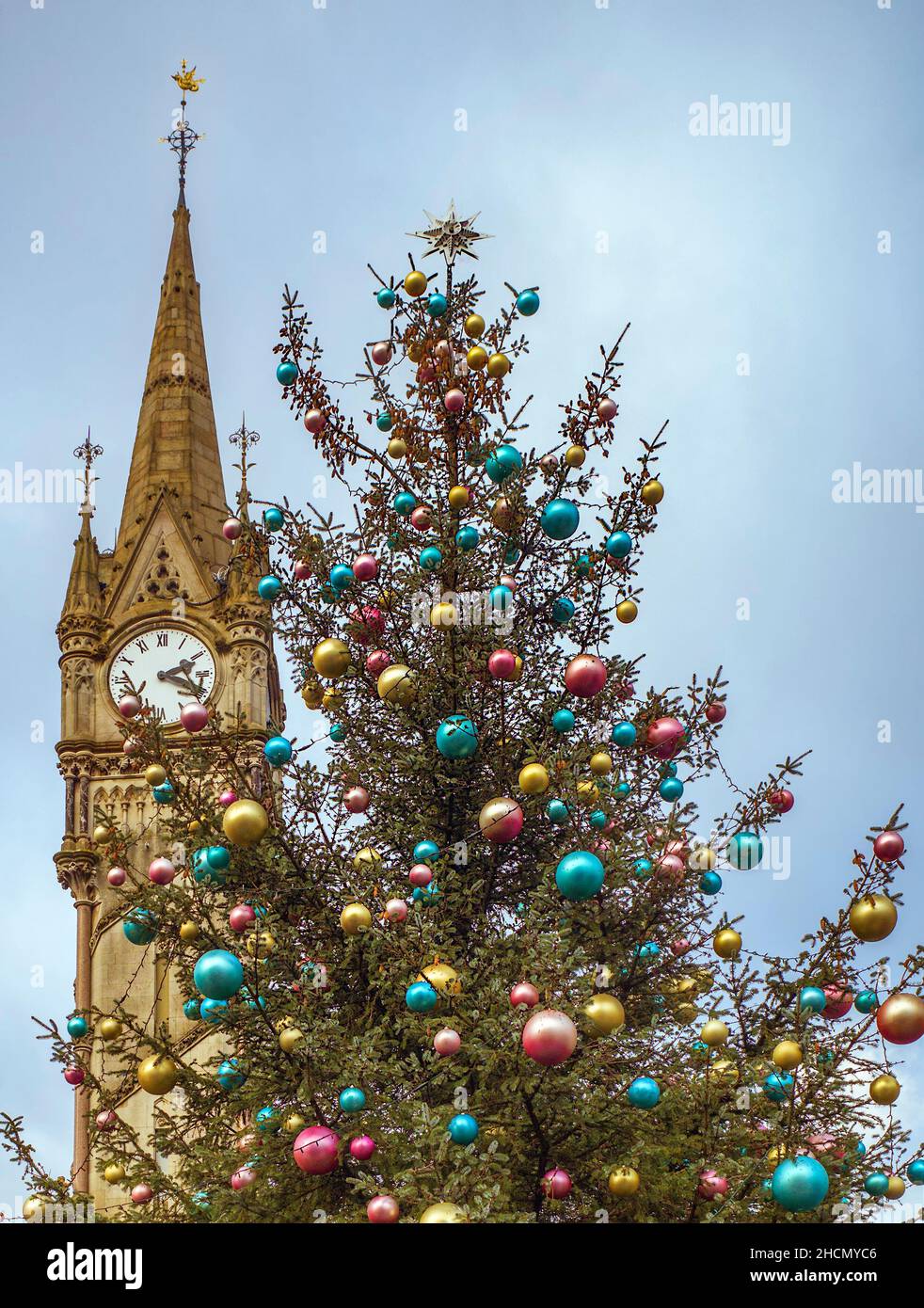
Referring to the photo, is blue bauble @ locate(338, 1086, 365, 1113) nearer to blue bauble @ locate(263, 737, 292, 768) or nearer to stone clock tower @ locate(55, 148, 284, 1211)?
blue bauble @ locate(263, 737, 292, 768)

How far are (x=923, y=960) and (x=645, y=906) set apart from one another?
194 cm

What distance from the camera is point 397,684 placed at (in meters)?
9.20

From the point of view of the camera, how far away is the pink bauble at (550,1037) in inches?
289

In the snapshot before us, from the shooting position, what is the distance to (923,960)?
25.0 ft

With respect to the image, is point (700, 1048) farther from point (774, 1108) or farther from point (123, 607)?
point (123, 607)

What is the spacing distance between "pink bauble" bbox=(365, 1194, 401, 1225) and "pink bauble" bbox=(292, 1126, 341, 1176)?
512 mm

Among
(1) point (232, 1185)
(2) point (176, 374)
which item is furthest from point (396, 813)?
(2) point (176, 374)

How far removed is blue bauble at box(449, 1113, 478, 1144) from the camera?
7.68 meters

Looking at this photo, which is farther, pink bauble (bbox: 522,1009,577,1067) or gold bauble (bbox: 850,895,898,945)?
gold bauble (bbox: 850,895,898,945)

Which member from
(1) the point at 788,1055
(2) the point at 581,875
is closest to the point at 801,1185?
(1) the point at 788,1055

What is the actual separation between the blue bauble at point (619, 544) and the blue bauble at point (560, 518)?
2.22ft

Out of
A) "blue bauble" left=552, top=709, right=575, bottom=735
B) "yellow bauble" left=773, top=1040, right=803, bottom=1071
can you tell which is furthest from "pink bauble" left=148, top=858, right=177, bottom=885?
"yellow bauble" left=773, top=1040, right=803, bottom=1071

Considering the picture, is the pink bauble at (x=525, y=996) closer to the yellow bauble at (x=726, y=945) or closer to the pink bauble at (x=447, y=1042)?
the pink bauble at (x=447, y=1042)

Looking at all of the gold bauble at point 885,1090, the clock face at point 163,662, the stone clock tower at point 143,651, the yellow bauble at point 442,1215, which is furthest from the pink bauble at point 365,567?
the clock face at point 163,662
